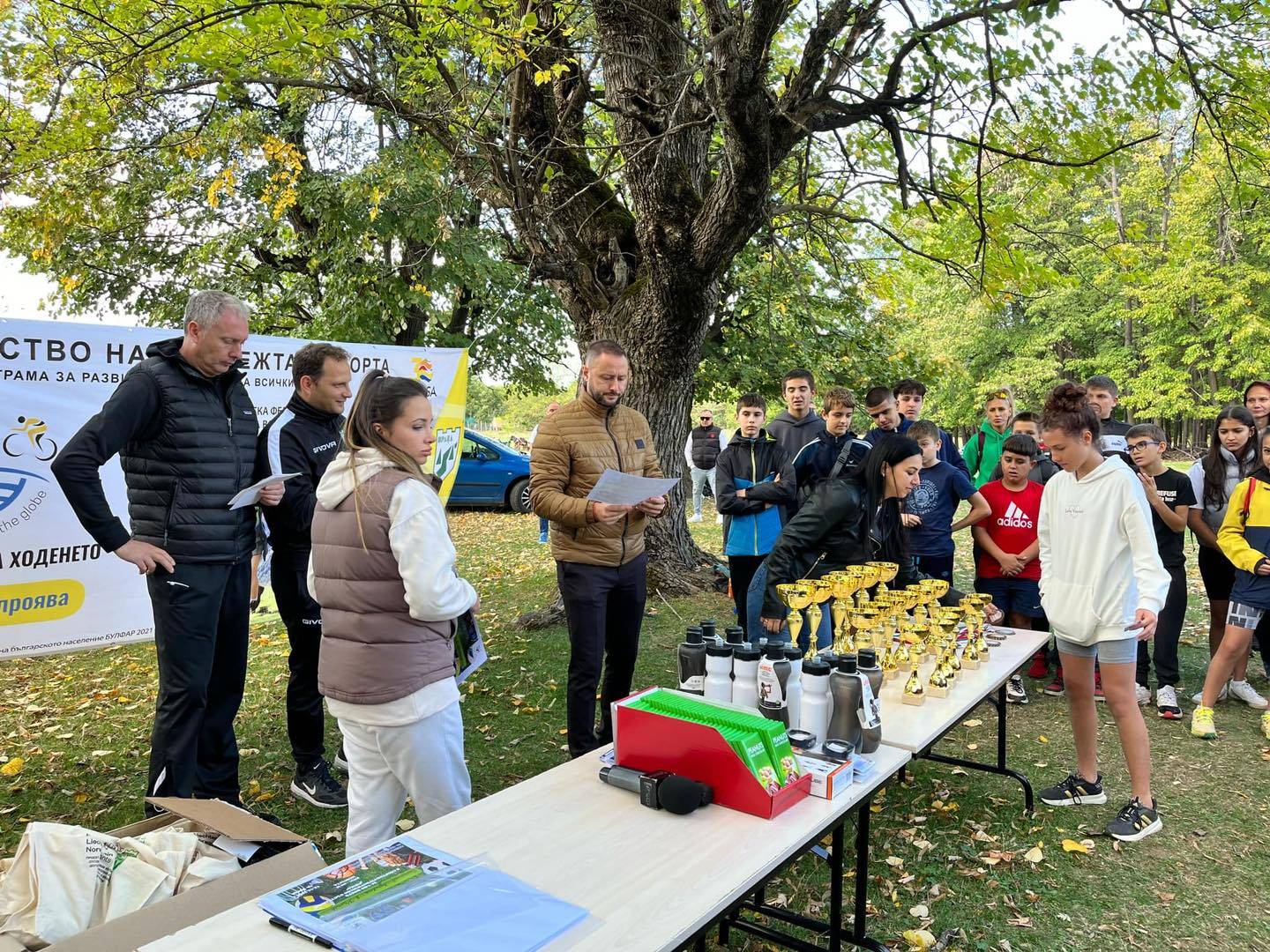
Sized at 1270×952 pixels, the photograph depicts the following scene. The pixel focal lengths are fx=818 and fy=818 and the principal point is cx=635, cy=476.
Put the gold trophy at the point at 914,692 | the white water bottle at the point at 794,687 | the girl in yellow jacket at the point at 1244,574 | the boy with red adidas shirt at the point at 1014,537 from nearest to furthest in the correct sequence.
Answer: the white water bottle at the point at 794,687 → the gold trophy at the point at 914,692 → the girl in yellow jacket at the point at 1244,574 → the boy with red adidas shirt at the point at 1014,537

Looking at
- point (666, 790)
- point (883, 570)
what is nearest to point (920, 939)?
point (883, 570)

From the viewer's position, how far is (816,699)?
7.26 ft

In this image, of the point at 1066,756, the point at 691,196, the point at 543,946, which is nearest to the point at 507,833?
the point at 543,946

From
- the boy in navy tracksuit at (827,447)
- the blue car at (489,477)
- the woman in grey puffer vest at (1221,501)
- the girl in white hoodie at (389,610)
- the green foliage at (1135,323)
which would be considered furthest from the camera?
the green foliage at (1135,323)

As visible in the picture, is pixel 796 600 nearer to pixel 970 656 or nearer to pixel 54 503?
pixel 970 656

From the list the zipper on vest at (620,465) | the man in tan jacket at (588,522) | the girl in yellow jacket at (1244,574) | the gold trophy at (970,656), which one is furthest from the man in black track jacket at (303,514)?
the girl in yellow jacket at (1244,574)

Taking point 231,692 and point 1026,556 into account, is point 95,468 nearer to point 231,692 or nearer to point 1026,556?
point 231,692

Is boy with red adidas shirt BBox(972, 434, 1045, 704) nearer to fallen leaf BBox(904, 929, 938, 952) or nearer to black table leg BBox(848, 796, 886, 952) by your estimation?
fallen leaf BBox(904, 929, 938, 952)

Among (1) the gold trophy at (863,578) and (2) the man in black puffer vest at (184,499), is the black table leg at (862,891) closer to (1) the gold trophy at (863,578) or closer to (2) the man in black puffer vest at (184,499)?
(1) the gold trophy at (863,578)

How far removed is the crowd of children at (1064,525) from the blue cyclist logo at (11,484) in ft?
13.7

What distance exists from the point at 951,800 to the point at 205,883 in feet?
10.3

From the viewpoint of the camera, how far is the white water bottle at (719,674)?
224 cm

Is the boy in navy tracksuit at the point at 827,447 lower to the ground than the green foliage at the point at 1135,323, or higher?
lower

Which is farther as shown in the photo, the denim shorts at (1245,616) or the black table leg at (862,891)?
the denim shorts at (1245,616)
